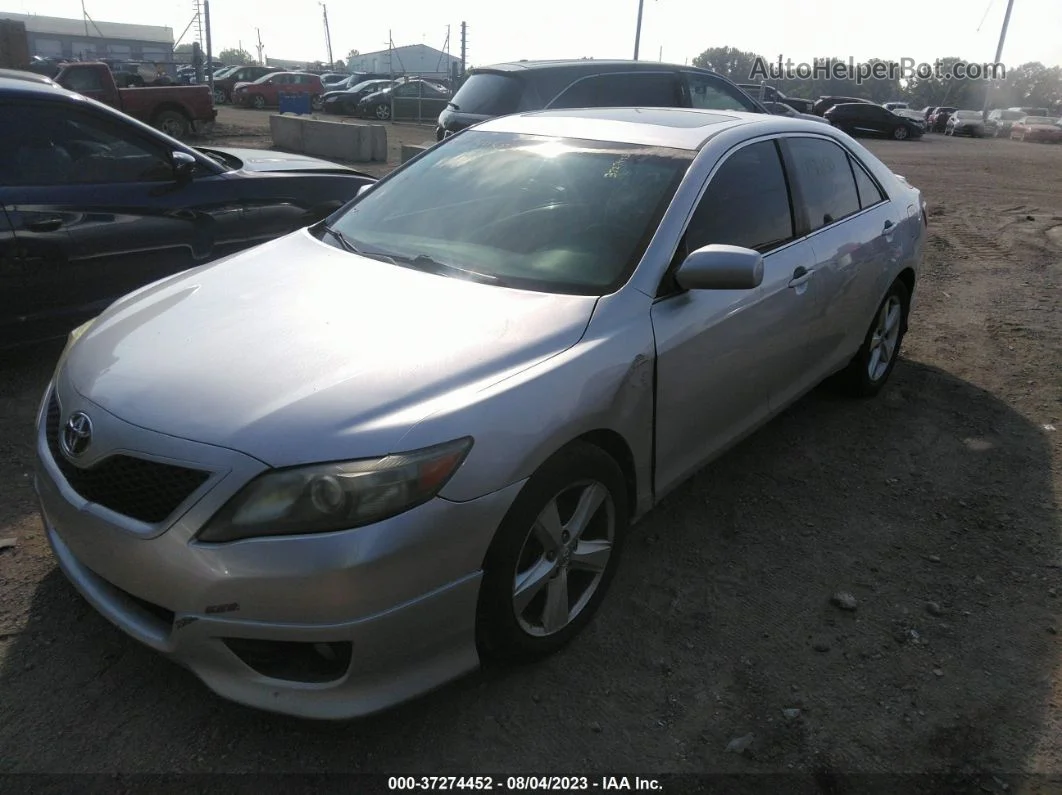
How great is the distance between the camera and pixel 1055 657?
2.90 meters

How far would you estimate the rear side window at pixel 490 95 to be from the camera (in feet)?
33.0

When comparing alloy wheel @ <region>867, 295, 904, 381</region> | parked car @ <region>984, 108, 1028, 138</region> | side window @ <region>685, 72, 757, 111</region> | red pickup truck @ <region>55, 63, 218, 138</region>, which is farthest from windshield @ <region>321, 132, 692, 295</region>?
parked car @ <region>984, 108, 1028, 138</region>

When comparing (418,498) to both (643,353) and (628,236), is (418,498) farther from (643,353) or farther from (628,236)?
(628,236)

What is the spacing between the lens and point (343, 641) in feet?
7.05

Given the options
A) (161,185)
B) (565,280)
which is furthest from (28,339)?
(565,280)

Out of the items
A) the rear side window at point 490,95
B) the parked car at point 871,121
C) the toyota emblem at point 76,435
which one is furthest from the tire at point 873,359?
the parked car at point 871,121

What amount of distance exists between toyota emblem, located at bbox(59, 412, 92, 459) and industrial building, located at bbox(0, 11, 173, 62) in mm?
81620

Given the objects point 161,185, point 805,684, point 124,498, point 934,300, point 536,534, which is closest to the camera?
point 124,498

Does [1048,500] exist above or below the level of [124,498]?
below

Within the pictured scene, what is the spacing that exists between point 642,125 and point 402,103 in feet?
96.4

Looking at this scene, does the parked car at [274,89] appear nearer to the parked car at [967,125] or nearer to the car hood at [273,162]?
the parked car at [967,125]

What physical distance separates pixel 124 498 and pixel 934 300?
6.87 metres

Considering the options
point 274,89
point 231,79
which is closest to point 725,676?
point 274,89

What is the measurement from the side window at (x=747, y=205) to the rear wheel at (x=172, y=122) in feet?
59.8
